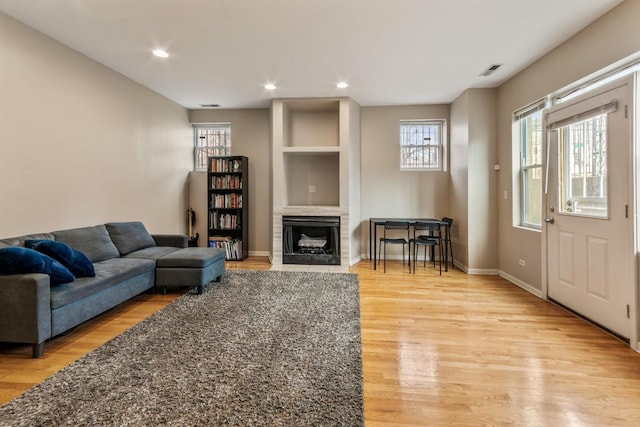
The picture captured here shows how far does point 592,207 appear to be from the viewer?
9.22 feet

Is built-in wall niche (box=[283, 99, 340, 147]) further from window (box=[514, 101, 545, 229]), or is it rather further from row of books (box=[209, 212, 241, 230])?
window (box=[514, 101, 545, 229])

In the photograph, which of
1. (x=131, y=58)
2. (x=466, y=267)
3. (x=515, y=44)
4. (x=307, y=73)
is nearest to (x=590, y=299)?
(x=466, y=267)

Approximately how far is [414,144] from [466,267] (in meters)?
2.36

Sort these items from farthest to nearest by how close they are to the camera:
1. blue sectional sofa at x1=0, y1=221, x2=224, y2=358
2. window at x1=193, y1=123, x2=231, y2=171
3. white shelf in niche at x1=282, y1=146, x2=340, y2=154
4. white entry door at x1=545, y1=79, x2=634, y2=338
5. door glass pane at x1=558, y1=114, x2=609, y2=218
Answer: window at x1=193, y1=123, x2=231, y2=171
white shelf in niche at x1=282, y1=146, x2=340, y2=154
door glass pane at x1=558, y1=114, x2=609, y2=218
white entry door at x1=545, y1=79, x2=634, y2=338
blue sectional sofa at x1=0, y1=221, x2=224, y2=358

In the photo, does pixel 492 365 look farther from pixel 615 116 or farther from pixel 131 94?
pixel 131 94

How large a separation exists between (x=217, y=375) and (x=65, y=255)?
1.78m

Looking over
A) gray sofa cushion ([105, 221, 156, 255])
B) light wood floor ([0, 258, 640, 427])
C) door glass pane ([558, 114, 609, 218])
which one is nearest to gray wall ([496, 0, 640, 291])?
door glass pane ([558, 114, 609, 218])

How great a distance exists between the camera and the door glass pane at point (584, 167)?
2.68 m

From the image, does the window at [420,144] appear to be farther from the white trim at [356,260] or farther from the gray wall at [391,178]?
the white trim at [356,260]

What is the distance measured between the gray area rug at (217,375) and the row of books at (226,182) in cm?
280

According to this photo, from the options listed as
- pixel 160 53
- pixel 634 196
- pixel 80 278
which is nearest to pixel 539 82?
pixel 634 196

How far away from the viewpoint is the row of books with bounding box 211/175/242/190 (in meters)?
5.55

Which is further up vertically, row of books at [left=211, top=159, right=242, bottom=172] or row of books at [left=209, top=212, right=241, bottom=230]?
row of books at [left=211, top=159, right=242, bottom=172]

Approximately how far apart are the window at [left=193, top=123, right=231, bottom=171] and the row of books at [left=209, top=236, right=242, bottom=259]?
150cm
